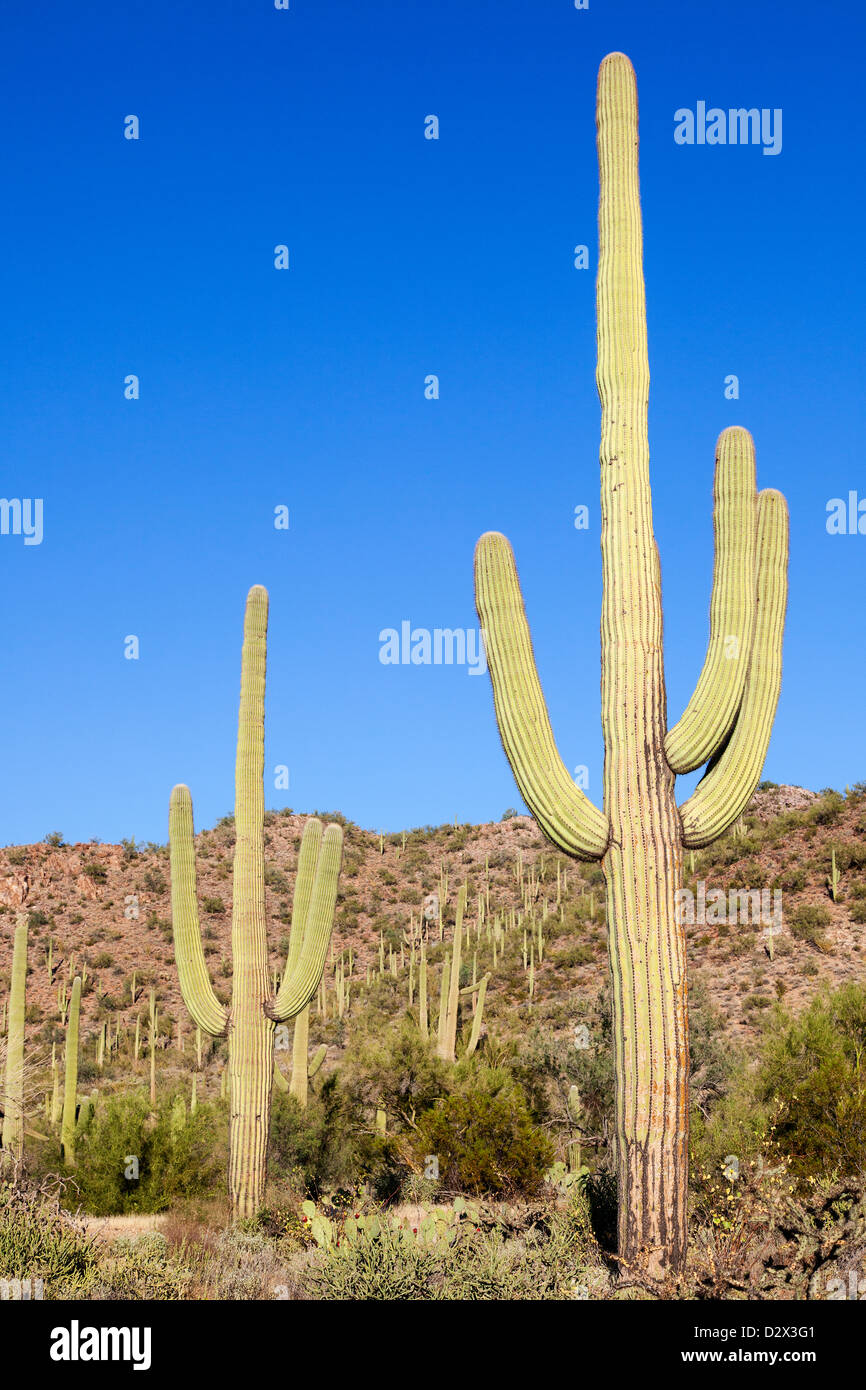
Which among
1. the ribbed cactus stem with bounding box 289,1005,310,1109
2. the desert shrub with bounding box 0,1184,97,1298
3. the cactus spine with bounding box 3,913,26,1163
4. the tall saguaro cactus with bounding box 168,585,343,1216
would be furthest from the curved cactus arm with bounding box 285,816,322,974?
the desert shrub with bounding box 0,1184,97,1298

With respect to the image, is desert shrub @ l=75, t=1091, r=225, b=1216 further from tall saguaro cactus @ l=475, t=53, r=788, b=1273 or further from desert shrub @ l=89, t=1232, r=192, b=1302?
tall saguaro cactus @ l=475, t=53, r=788, b=1273

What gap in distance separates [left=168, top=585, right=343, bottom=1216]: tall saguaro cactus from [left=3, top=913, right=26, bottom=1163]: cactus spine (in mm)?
3747

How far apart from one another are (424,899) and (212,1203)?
92.8 feet

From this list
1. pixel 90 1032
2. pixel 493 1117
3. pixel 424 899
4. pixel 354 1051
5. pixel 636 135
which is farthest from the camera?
pixel 424 899

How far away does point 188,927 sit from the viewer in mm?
13508

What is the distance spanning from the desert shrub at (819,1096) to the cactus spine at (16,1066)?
9635 millimetres

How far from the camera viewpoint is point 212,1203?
1360 centimetres

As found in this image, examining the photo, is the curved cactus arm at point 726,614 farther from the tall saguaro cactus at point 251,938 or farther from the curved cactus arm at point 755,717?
the tall saguaro cactus at point 251,938

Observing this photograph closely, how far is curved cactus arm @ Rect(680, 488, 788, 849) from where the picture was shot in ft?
27.7

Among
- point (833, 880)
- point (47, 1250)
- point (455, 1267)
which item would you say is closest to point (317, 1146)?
point (47, 1250)

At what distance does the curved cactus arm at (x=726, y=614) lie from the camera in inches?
332

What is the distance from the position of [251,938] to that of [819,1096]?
648cm

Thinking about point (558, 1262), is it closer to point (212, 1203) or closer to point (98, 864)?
point (212, 1203)
